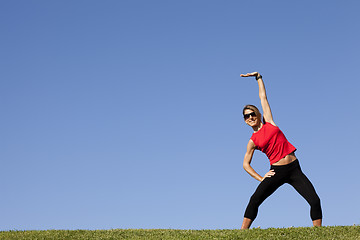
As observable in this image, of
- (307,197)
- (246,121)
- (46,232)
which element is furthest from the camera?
(46,232)

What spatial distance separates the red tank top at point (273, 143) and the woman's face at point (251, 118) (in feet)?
0.82

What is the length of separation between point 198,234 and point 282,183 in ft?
7.83

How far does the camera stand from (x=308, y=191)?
10.4 metres

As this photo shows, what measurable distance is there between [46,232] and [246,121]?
5.88 m

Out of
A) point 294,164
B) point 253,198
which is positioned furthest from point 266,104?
point 253,198

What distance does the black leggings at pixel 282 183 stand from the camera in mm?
10461

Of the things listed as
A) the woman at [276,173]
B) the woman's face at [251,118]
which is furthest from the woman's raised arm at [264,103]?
the woman's face at [251,118]

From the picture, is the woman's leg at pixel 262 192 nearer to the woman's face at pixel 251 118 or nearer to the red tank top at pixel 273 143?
the red tank top at pixel 273 143

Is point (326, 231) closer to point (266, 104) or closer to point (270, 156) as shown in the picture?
point (270, 156)

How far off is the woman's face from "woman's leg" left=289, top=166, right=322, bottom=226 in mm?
1417

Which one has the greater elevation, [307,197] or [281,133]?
[281,133]

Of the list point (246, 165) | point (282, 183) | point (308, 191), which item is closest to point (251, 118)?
point (246, 165)

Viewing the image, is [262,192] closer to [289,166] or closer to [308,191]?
[289,166]

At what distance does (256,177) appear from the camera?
35.7 ft
